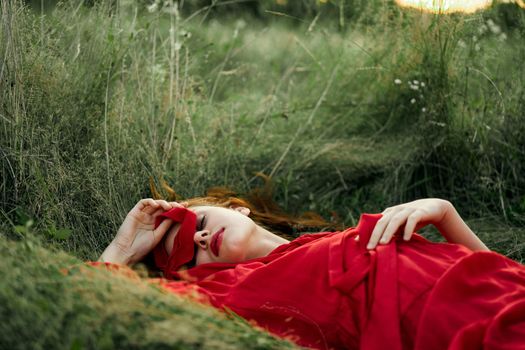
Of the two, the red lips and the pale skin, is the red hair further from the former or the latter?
the red lips

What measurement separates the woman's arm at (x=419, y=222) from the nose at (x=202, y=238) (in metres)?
0.58

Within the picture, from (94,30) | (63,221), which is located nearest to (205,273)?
(63,221)

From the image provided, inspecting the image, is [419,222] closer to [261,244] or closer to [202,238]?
[261,244]

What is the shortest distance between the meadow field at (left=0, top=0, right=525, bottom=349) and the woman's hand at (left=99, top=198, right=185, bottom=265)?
17 centimetres

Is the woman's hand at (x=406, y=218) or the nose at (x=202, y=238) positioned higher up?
the woman's hand at (x=406, y=218)

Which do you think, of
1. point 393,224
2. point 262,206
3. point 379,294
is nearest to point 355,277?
point 379,294

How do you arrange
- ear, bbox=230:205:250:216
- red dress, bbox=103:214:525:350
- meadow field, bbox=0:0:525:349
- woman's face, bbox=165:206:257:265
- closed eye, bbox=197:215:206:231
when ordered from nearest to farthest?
red dress, bbox=103:214:525:350 < woman's face, bbox=165:206:257:265 < closed eye, bbox=197:215:206:231 < meadow field, bbox=0:0:525:349 < ear, bbox=230:205:250:216

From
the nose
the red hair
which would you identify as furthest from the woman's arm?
the red hair

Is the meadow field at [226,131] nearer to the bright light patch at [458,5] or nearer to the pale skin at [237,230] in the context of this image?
the bright light patch at [458,5]

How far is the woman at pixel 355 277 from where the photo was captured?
1.91m

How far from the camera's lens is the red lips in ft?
7.81

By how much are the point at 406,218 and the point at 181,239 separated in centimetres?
79

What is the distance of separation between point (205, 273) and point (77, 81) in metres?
1.11

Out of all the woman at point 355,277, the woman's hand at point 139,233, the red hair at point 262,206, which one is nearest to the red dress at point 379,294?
the woman at point 355,277
